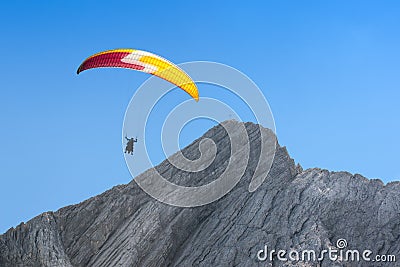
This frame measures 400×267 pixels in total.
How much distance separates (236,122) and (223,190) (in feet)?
20.7

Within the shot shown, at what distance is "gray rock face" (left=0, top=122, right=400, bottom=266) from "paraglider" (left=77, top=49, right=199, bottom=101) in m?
8.01

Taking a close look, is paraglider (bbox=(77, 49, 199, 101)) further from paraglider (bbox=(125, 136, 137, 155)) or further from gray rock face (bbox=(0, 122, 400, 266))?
gray rock face (bbox=(0, 122, 400, 266))

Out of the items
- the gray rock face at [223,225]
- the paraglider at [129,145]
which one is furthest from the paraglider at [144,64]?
the gray rock face at [223,225]

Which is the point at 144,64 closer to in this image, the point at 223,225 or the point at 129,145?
the point at 129,145

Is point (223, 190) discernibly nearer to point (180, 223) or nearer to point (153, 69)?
point (180, 223)

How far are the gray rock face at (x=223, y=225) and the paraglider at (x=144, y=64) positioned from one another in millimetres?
8010

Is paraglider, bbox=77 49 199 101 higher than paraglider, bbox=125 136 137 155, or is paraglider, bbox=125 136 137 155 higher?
paraglider, bbox=77 49 199 101

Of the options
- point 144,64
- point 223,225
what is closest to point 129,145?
point 144,64

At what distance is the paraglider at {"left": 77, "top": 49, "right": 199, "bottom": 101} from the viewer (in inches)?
1378

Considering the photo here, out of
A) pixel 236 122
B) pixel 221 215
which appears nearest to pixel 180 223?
pixel 221 215

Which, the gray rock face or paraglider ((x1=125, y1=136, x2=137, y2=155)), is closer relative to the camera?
the gray rock face

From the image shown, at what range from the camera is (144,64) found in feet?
115

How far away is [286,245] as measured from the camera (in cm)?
3491

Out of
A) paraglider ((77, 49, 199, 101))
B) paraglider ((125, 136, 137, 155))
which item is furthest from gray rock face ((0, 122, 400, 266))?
paraglider ((77, 49, 199, 101))
